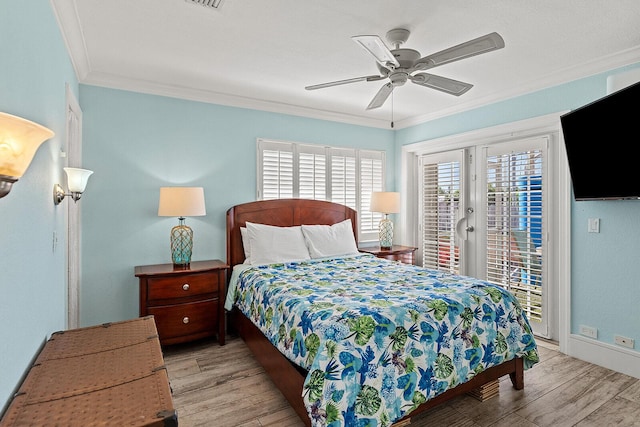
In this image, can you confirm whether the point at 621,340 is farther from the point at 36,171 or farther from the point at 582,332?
the point at 36,171

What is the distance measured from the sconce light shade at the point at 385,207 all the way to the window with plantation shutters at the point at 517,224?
111 centimetres

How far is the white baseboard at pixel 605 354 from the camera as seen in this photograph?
2.74 meters

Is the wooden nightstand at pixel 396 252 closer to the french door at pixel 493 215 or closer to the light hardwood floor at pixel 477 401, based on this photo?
the french door at pixel 493 215

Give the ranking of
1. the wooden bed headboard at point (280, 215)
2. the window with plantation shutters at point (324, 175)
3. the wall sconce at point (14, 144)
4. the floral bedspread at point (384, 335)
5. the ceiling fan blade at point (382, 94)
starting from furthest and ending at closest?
the window with plantation shutters at point (324, 175), the wooden bed headboard at point (280, 215), the ceiling fan blade at point (382, 94), the floral bedspread at point (384, 335), the wall sconce at point (14, 144)

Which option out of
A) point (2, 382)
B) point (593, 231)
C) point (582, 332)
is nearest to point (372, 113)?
point (593, 231)

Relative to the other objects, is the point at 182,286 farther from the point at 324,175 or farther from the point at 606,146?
the point at 606,146

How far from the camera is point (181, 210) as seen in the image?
323 cm

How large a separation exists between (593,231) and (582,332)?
92 cm

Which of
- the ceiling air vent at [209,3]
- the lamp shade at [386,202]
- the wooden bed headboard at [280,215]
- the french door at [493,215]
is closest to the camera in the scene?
the ceiling air vent at [209,3]

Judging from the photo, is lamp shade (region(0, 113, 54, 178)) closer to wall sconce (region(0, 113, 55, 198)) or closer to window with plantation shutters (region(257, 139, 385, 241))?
wall sconce (region(0, 113, 55, 198))

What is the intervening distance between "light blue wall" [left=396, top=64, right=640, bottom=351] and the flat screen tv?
7cm

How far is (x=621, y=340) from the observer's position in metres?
2.83

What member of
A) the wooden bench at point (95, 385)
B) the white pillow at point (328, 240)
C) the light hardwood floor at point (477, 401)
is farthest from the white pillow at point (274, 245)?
the wooden bench at point (95, 385)

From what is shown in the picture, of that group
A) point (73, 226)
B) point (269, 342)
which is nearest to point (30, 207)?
point (73, 226)
